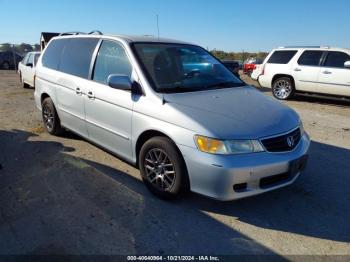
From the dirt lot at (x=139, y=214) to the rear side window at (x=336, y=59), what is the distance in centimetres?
620

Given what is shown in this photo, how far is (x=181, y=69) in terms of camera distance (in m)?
4.52

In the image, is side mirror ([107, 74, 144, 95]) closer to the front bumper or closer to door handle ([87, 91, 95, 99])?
door handle ([87, 91, 95, 99])

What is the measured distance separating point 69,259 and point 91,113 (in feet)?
7.71

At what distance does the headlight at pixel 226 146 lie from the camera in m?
3.35

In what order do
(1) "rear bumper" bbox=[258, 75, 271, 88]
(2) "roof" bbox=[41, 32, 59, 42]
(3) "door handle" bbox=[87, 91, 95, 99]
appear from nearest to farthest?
(3) "door handle" bbox=[87, 91, 95, 99], (1) "rear bumper" bbox=[258, 75, 271, 88], (2) "roof" bbox=[41, 32, 59, 42]

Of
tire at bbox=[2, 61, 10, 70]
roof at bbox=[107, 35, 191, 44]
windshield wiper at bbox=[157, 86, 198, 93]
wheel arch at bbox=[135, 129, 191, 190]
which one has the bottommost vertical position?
tire at bbox=[2, 61, 10, 70]

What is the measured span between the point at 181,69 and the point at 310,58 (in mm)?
8136

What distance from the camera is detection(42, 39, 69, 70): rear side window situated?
592 centimetres

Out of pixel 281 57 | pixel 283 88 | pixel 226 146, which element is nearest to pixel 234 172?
pixel 226 146

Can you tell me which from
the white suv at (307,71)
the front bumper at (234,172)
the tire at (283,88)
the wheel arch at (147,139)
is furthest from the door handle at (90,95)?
the tire at (283,88)

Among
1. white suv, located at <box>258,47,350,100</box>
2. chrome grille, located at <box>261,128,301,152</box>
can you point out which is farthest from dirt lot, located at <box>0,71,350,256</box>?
white suv, located at <box>258,47,350,100</box>

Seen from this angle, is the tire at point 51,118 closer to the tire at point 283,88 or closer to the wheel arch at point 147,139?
the wheel arch at point 147,139

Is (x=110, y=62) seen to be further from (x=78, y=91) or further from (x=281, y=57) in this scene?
(x=281, y=57)

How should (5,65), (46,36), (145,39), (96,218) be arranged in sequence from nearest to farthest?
(96,218) < (145,39) < (46,36) < (5,65)
